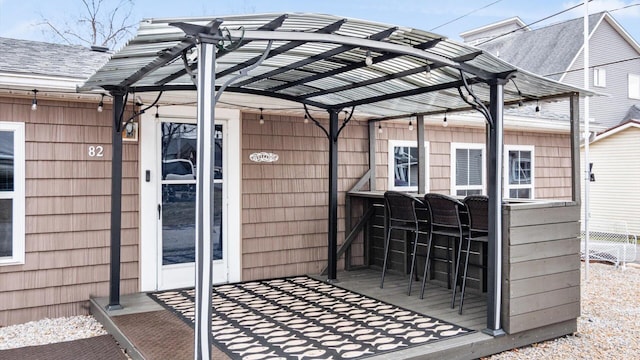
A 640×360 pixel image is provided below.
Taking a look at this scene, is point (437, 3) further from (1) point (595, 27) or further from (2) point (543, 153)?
(2) point (543, 153)

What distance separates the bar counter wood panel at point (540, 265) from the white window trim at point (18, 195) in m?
4.28

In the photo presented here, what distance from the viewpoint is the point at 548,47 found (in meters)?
17.7

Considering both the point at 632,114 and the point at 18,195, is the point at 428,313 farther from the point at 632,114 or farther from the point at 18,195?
the point at 632,114

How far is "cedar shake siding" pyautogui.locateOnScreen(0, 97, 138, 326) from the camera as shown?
477 cm

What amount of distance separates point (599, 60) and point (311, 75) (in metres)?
15.5

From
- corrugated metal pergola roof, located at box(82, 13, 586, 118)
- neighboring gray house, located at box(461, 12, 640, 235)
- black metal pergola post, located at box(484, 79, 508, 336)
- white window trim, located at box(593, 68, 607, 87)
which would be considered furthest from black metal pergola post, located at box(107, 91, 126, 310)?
white window trim, located at box(593, 68, 607, 87)

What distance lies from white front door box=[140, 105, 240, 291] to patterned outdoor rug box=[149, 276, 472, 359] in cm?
26

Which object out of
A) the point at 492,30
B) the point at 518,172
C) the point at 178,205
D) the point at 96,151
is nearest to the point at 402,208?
the point at 178,205

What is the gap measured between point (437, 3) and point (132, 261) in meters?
22.1

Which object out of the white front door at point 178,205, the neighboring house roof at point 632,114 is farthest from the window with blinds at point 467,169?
the neighboring house roof at point 632,114

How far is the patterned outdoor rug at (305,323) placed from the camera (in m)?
3.71

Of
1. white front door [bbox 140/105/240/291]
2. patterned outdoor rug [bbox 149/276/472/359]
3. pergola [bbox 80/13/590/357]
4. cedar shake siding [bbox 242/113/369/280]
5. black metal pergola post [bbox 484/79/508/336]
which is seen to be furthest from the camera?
cedar shake siding [bbox 242/113/369/280]

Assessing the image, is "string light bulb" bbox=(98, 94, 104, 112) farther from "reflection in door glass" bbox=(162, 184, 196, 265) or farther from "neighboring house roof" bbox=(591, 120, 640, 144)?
"neighboring house roof" bbox=(591, 120, 640, 144)

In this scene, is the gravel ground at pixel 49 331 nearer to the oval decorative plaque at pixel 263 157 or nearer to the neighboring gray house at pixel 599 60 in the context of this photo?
the oval decorative plaque at pixel 263 157
